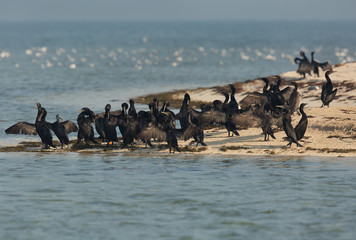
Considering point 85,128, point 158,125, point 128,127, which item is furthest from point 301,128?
point 85,128

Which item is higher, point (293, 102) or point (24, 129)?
point (293, 102)

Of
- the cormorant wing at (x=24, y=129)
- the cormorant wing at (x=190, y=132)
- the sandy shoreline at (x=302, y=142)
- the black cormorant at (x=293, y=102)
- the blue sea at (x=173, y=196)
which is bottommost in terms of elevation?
the blue sea at (x=173, y=196)

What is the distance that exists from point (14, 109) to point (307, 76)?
14059 mm

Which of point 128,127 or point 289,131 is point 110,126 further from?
point 289,131

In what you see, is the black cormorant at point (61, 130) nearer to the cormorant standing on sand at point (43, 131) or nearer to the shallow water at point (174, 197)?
the cormorant standing on sand at point (43, 131)

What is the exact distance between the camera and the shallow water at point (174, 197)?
13531 mm

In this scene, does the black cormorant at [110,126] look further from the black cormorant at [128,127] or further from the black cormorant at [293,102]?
the black cormorant at [293,102]

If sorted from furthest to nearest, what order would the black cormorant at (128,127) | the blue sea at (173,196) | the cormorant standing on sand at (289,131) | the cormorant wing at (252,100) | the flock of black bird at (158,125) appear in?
the cormorant wing at (252,100) < the black cormorant at (128,127) < the flock of black bird at (158,125) < the cormorant standing on sand at (289,131) < the blue sea at (173,196)

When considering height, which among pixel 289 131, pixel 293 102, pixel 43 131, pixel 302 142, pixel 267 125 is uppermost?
pixel 293 102

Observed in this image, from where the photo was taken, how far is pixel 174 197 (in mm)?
15867

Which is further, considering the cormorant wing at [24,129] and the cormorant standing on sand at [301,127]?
the cormorant wing at [24,129]

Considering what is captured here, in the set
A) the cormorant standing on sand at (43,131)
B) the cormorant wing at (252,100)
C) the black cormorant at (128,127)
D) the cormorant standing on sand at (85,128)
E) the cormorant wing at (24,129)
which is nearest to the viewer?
the black cormorant at (128,127)

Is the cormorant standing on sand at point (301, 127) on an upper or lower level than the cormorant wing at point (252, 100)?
lower

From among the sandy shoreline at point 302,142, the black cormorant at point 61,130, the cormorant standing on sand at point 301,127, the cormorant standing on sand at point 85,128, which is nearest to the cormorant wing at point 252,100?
the sandy shoreline at point 302,142
